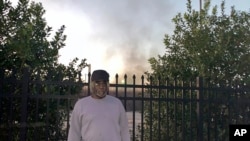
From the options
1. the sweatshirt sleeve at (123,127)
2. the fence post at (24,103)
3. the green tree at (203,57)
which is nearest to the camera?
the sweatshirt sleeve at (123,127)

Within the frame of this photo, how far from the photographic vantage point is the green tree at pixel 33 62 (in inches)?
277

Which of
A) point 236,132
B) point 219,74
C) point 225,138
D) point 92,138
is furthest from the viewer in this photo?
point 219,74

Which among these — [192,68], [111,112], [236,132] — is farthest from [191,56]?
[111,112]

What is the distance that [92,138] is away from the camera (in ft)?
10.9

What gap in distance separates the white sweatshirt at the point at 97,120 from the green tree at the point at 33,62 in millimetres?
3427

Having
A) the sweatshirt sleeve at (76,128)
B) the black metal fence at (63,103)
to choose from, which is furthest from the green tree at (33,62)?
the sweatshirt sleeve at (76,128)

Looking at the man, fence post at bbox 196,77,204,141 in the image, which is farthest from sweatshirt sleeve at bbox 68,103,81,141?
fence post at bbox 196,77,204,141

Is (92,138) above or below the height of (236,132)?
above

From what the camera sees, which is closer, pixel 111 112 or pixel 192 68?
pixel 111 112

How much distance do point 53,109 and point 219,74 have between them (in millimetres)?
4801

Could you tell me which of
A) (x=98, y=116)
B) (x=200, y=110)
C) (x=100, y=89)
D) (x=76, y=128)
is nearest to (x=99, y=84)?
(x=100, y=89)

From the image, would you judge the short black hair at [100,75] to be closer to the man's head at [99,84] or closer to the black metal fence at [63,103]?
the man's head at [99,84]

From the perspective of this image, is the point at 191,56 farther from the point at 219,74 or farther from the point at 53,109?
the point at 53,109

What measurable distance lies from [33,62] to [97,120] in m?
4.74
